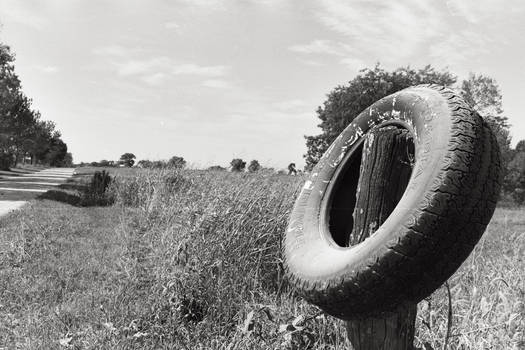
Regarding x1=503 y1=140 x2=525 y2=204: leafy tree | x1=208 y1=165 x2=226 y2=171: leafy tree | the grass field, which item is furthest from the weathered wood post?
x1=503 y1=140 x2=525 y2=204: leafy tree

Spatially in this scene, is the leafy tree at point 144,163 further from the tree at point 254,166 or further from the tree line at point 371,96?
the tree line at point 371,96

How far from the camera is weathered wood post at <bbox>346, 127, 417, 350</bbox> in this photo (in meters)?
2.77

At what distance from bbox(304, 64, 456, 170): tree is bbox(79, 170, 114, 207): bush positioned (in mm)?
27012

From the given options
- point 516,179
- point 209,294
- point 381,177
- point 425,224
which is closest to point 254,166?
point 209,294

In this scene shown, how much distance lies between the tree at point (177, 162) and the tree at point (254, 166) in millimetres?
3569

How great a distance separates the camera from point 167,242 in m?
5.91

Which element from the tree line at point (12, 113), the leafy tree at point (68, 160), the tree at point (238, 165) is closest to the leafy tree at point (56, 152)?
the leafy tree at point (68, 160)

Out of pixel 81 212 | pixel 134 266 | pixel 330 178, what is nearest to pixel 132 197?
pixel 81 212

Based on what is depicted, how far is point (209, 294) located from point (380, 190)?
2.58m

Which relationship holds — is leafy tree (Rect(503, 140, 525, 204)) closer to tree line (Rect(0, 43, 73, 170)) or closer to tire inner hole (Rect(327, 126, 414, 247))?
tree line (Rect(0, 43, 73, 170))

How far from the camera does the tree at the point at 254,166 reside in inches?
318

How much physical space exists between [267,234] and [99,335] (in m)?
2.21

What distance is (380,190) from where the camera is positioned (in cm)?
285

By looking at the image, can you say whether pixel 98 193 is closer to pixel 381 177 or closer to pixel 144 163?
pixel 144 163
